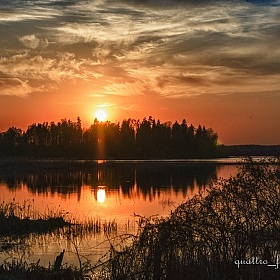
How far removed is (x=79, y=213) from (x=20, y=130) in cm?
12915

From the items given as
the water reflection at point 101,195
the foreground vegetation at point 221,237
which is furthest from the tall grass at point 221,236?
the water reflection at point 101,195

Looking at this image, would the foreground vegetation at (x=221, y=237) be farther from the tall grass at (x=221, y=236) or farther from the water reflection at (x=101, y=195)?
the water reflection at (x=101, y=195)

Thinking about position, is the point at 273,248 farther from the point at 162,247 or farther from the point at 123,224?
the point at 123,224

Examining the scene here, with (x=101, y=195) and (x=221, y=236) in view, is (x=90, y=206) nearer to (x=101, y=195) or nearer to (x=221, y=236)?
(x=101, y=195)

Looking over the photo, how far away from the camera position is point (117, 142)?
15550cm

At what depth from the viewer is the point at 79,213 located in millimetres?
33344

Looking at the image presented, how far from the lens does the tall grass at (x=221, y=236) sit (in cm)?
1072

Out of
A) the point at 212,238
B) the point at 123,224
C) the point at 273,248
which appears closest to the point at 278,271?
the point at 273,248

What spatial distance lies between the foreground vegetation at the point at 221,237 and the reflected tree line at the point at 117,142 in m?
137

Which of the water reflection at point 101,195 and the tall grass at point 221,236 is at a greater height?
the tall grass at point 221,236

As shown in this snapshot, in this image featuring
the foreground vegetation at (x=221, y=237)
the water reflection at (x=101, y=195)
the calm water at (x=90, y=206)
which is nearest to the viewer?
the foreground vegetation at (x=221, y=237)

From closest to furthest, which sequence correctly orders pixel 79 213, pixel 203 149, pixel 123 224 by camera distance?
pixel 123 224 < pixel 79 213 < pixel 203 149

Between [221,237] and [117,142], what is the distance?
475ft

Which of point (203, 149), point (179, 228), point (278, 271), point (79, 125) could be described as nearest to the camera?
point (278, 271)
